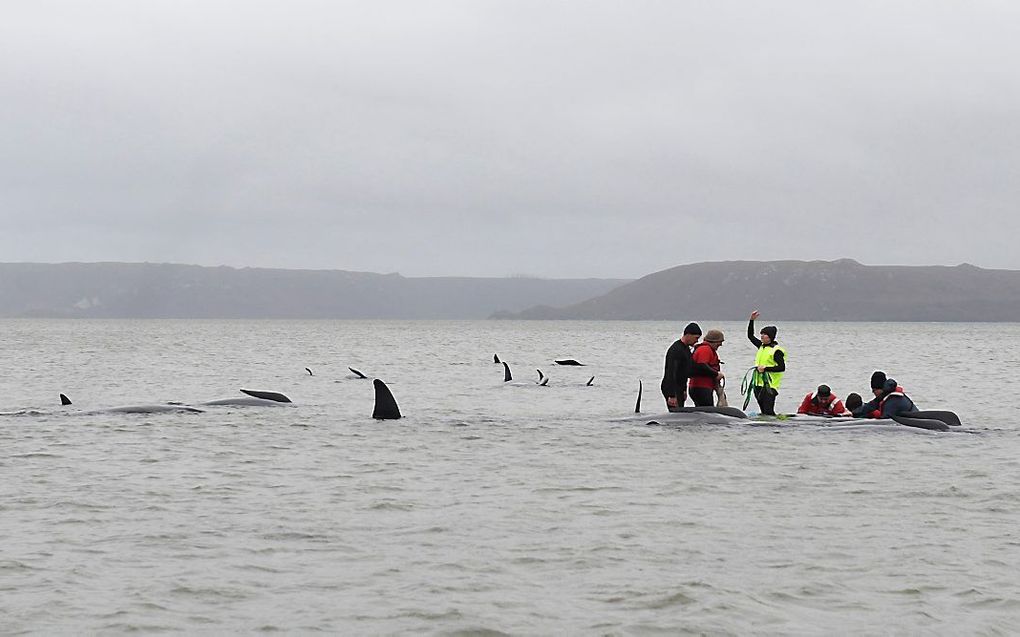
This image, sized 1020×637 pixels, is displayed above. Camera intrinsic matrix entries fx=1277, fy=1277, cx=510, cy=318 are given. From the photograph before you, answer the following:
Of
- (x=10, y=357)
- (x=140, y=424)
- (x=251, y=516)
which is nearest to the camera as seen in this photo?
(x=251, y=516)

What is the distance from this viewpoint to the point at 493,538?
1253cm

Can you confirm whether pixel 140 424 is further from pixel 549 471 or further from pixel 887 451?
pixel 887 451

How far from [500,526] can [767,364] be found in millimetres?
11498

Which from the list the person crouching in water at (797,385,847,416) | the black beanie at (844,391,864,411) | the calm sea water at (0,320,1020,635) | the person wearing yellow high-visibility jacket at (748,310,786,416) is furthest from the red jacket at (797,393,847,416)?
the calm sea water at (0,320,1020,635)

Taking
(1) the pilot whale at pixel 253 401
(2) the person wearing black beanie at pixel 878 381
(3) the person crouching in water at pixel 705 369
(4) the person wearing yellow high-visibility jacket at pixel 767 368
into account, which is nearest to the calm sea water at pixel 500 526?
(3) the person crouching in water at pixel 705 369

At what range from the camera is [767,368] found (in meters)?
23.6

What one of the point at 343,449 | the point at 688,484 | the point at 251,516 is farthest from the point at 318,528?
the point at 343,449

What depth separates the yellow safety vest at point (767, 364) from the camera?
2355cm

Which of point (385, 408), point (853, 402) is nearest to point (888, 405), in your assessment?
point (853, 402)

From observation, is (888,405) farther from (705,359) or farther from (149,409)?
(149,409)

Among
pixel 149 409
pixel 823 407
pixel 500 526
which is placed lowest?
pixel 500 526

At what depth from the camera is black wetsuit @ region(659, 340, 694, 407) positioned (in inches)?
848

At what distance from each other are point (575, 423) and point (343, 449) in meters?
6.33

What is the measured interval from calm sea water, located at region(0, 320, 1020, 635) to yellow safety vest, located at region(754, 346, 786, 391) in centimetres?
132
